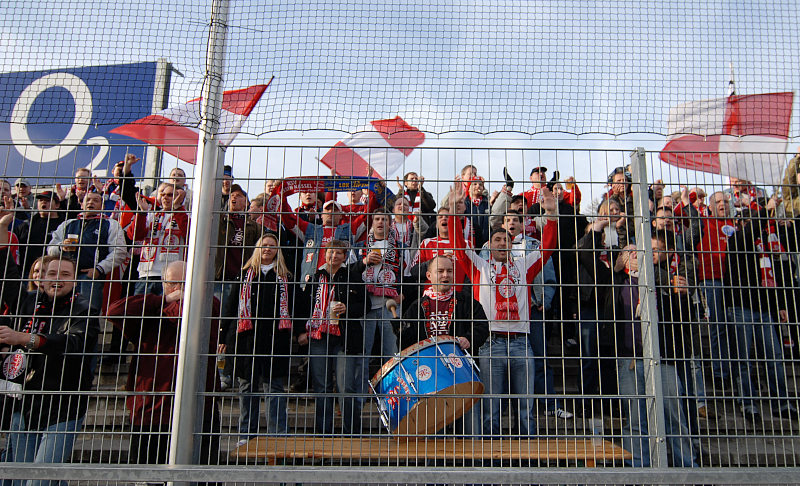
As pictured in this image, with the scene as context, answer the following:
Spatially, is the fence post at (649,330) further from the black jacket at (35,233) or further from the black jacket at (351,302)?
the black jacket at (35,233)

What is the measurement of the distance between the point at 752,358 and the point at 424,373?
325 cm

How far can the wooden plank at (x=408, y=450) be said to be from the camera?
127 inches

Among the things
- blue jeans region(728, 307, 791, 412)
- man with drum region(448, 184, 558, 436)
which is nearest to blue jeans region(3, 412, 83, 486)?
man with drum region(448, 184, 558, 436)

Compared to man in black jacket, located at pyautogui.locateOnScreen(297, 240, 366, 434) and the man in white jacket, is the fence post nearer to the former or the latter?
man in black jacket, located at pyautogui.locateOnScreen(297, 240, 366, 434)

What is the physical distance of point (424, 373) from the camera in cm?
361

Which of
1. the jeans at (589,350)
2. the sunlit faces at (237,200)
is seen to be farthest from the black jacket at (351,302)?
the jeans at (589,350)

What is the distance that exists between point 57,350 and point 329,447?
Result: 1780mm

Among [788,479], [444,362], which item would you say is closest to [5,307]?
[444,362]

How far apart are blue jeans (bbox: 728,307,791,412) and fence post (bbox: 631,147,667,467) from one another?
41 centimetres

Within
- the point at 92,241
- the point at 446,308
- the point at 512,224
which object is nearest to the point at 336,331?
the point at 446,308

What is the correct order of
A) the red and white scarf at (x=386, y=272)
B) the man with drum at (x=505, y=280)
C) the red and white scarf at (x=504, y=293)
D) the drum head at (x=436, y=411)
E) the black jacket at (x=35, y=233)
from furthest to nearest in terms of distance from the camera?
the black jacket at (x=35, y=233), the red and white scarf at (x=386, y=272), the red and white scarf at (x=504, y=293), the man with drum at (x=505, y=280), the drum head at (x=436, y=411)

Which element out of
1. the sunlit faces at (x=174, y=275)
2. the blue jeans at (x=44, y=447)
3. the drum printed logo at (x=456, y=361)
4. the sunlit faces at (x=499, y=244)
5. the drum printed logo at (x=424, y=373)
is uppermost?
the sunlit faces at (x=499, y=244)

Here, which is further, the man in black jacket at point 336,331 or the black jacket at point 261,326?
the man in black jacket at point 336,331

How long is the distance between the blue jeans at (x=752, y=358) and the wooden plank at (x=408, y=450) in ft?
2.98
